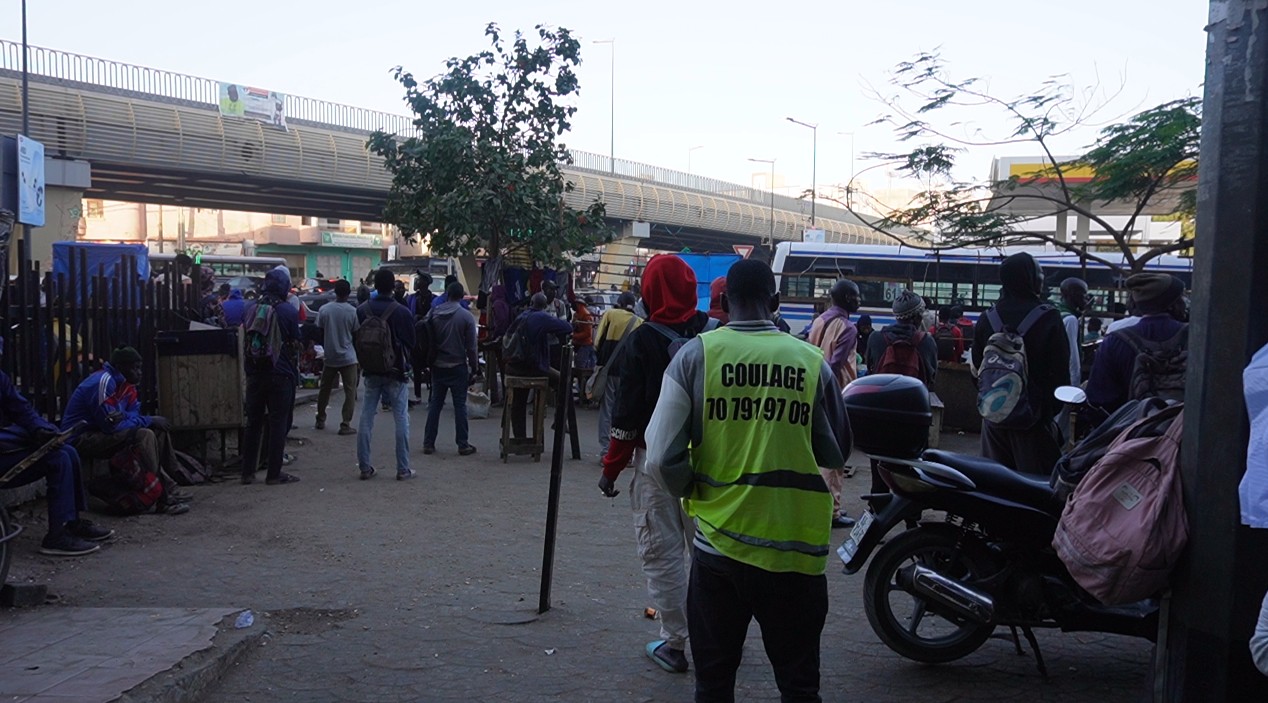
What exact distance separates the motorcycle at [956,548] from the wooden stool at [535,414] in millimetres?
6260

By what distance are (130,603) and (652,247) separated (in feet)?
162

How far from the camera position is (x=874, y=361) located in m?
9.67

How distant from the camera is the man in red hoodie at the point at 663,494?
462cm

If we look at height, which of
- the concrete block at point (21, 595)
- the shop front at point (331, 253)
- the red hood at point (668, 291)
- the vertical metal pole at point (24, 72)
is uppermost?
the vertical metal pole at point (24, 72)

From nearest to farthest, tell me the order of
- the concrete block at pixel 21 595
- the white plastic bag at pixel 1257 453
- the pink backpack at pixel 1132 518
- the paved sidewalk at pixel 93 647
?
the white plastic bag at pixel 1257 453, the pink backpack at pixel 1132 518, the paved sidewalk at pixel 93 647, the concrete block at pixel 21 595

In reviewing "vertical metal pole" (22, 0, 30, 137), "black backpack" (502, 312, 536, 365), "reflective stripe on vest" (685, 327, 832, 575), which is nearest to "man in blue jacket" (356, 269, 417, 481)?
"black backpack" (502, 312, 536, 365)

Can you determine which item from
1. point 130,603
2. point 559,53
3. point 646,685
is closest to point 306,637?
point 130,603

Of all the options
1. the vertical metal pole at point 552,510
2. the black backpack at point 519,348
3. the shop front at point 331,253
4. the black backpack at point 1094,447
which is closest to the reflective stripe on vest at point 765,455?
the black backpack at point 1094,447

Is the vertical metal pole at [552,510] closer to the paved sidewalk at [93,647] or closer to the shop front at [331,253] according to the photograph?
the paved sidewalk at [93,647]

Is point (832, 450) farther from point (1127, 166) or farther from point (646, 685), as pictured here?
point (1127, 166)

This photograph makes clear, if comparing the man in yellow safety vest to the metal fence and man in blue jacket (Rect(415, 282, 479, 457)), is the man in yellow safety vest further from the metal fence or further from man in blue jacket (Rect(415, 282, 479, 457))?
man in blue jacket (Rect(415, 282, 479, 457))

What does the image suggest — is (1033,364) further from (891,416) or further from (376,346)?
(376,346)

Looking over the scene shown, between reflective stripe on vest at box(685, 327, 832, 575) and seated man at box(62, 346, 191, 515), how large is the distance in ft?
19.3

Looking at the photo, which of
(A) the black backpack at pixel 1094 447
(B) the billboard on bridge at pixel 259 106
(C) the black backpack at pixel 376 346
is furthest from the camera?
(B) the billboard on bridge at pixel 259 106
